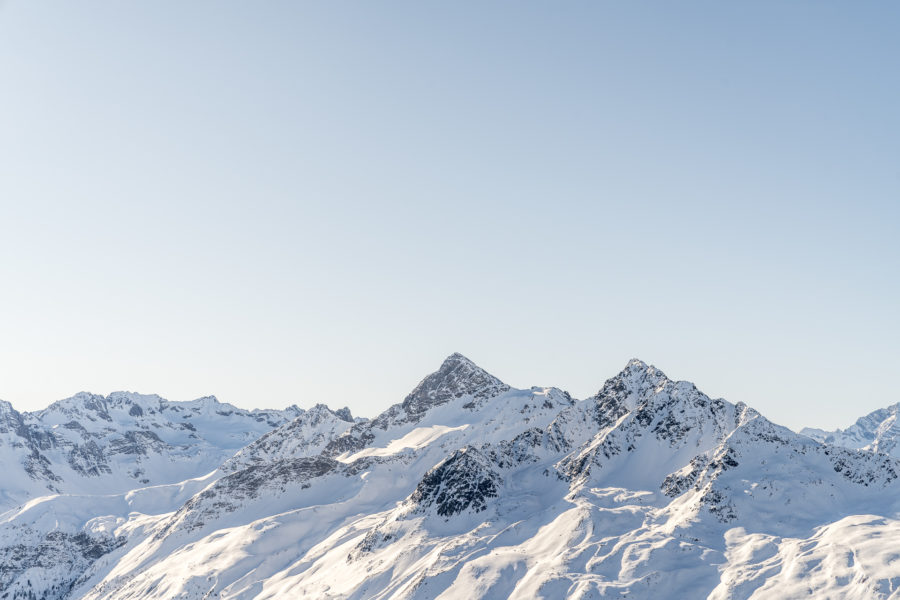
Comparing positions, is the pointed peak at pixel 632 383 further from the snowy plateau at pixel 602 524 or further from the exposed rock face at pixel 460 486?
the exposed rock face at pixel 460 486

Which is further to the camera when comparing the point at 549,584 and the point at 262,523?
the point at 262,523

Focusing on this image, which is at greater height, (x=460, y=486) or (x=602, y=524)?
(x=460, y=486)

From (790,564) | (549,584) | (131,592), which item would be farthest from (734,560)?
(131,592)

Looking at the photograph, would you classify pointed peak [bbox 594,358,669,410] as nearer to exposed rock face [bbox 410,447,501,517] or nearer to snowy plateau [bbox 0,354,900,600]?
snowy plateau [bbox 0,354,900,600]

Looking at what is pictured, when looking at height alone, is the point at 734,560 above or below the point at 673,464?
below

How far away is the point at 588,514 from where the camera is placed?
13138 cm

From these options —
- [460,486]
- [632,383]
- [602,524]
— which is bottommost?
[602,524]

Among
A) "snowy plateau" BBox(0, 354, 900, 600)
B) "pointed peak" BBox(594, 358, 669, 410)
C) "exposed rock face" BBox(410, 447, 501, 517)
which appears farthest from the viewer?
"pointed peak" BBox(594, 358, 669, 410)

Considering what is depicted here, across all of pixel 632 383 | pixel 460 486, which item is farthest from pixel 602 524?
pixel 632 383

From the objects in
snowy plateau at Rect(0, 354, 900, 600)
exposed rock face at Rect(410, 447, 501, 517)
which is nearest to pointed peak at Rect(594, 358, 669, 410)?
snowy plateau at Rect(0, 354, 900, 600)

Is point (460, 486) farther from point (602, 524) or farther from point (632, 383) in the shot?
point (632, 383)

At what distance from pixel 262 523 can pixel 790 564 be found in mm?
116650

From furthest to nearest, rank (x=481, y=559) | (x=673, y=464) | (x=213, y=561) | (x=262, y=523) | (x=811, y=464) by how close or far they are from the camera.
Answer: (x=262, y=523) → (x=213, y=561) → (x=673, y=464) → (x=811, y=464) → (x=481, y=559)

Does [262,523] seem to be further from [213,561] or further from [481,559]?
[481,559]
